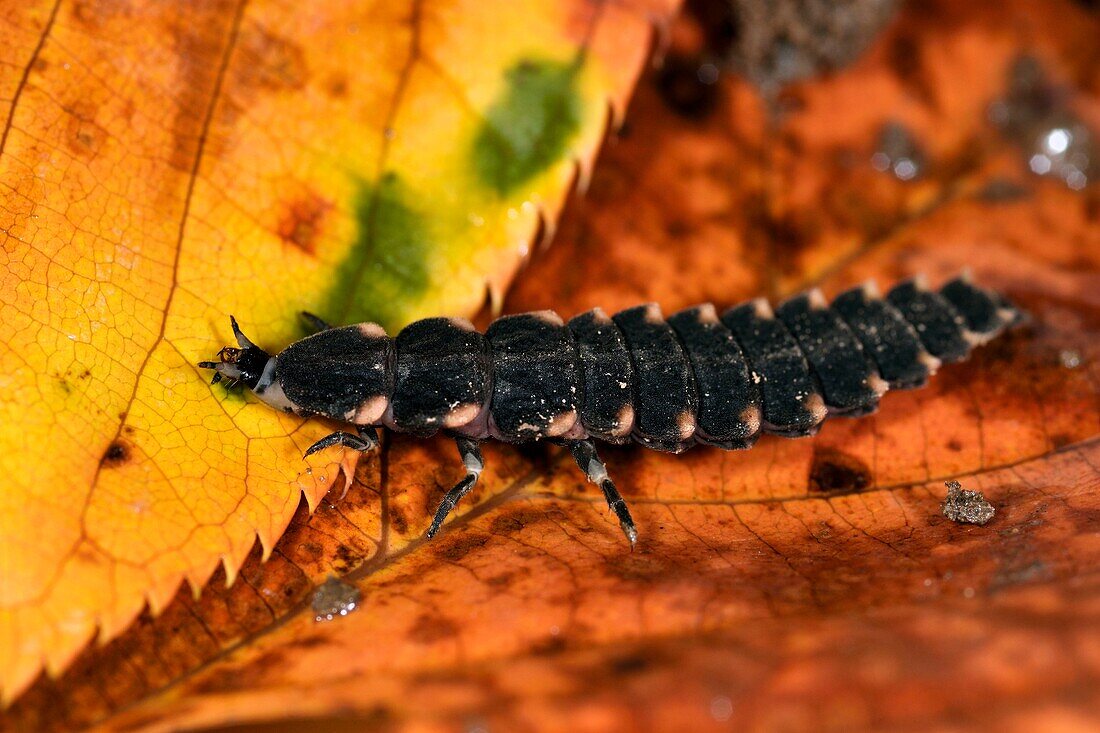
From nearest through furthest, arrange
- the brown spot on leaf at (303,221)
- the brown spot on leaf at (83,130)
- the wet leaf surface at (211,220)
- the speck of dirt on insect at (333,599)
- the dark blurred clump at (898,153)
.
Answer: the wet leaf surface at (211,220), the speck of dirt on insect at (333,599), the brown spot on leaf at (83,130), the brown spot on leaf at (303,221), the dark blurred clump at (898,153)

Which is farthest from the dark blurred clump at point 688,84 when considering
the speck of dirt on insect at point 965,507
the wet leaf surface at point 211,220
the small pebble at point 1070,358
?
the speck of dirt on insect at point 965,507

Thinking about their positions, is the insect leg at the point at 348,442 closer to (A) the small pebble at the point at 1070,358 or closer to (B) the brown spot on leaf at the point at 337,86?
(B) the brown spot on leaf at the point at 337,86

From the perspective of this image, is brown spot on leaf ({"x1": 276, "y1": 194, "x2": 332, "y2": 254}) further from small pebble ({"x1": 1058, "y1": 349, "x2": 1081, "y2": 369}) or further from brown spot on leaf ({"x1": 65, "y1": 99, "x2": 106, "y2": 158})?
small pebble ({"x1": 1058, "y1": 349, "x2": 1081, "y2": 369})

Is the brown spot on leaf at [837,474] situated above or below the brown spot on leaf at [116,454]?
above

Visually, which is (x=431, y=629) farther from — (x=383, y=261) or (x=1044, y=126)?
(x=1044, y=126)

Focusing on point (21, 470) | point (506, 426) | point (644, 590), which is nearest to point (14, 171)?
point (21, 470)

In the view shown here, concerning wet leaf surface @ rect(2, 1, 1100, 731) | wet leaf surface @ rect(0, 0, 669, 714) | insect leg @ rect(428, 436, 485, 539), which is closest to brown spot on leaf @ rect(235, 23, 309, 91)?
wet leaf surface @ rect(0, 0, 669, 714)

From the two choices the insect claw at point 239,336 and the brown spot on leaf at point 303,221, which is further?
the brown spot on leaf at point 303,221

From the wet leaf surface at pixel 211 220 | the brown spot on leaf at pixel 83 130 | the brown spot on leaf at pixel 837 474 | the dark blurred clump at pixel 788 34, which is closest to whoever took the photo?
the wet leaf surface at pixel 211 220
